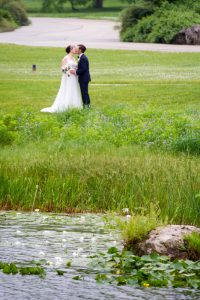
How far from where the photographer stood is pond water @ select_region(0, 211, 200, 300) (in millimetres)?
9789

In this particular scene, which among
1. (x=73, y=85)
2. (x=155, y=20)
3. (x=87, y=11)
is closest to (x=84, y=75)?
(x=73, y=85)

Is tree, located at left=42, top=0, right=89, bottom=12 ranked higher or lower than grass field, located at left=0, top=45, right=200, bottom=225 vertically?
lower

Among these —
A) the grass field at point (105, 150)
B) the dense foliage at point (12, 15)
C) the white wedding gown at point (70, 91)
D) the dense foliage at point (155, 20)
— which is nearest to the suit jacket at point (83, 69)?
the white wedding gown at point (70, 91)

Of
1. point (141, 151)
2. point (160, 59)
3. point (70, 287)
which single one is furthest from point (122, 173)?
point (160, 59)

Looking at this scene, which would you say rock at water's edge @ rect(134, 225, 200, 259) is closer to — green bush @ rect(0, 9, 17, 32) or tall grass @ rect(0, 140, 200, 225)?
tall grass @ rect(0, 140, 200, 225)

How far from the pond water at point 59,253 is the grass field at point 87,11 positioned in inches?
2349

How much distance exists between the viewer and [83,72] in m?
25.6

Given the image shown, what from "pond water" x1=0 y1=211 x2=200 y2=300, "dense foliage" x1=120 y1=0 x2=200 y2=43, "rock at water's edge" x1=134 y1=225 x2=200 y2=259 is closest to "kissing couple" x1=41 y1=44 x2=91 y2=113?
"pond water" x1=0 y1=211 x2=200 y2=300

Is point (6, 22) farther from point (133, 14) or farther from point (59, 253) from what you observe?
point (59, 253)

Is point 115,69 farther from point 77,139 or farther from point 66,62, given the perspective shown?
point 77,139

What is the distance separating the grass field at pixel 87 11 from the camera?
7543 cm

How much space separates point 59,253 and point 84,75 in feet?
48.6

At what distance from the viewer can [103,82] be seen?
33.7m

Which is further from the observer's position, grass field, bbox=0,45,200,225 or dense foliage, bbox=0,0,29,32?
dense foliage, bbox=0,0,29,32
